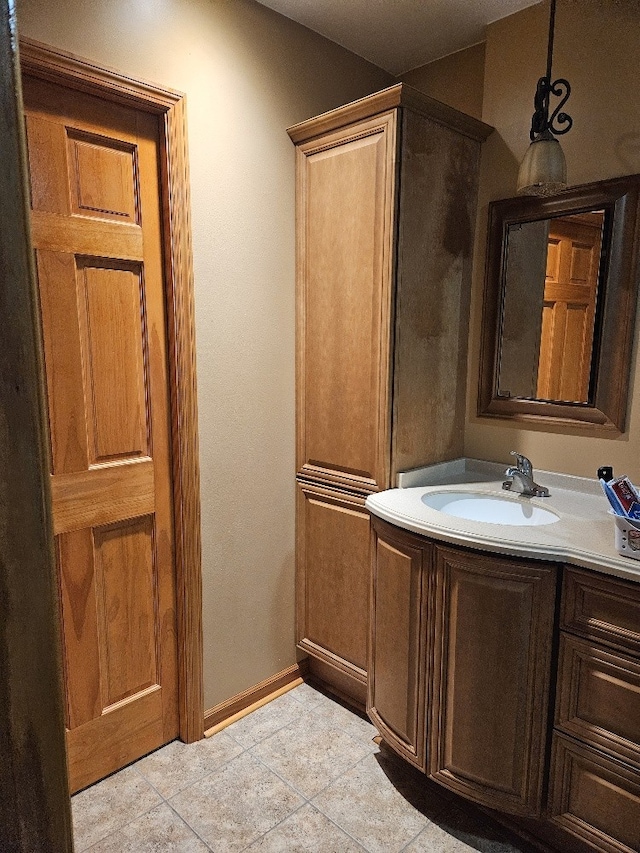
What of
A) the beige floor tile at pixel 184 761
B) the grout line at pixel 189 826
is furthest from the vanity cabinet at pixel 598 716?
the beige floor tile at pixel 184 761

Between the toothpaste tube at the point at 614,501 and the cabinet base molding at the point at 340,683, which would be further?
the cabinet base molding at the point at 340,683

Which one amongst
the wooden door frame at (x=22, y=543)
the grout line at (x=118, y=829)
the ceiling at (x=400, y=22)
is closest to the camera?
the wooden door frame at (x=22, y=543)

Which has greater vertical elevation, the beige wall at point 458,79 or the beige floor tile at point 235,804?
the beige wall at point 458,79

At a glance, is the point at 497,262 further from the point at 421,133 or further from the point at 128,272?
the point at 128,272

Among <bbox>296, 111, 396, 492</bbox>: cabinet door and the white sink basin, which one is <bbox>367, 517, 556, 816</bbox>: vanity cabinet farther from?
<bbox>296, 111, 396, 492</bbox>: cabinet door

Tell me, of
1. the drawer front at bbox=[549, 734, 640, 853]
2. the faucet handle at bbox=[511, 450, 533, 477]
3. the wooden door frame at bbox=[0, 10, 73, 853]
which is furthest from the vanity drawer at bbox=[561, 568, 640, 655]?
→ the wooden door frame at bbox=[0, 10, 73, 853]

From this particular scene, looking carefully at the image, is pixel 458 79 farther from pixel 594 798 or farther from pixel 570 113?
pixel 594 798

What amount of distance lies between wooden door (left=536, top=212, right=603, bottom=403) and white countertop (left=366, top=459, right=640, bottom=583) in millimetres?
327

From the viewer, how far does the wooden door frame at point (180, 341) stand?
161 cm

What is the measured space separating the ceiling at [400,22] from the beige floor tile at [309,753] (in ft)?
8.57

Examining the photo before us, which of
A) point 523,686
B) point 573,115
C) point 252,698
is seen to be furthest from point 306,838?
point 573,115

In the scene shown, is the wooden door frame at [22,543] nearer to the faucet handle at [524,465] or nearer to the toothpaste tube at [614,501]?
the toothpaste tube at [614,501]

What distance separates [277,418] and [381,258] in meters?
0.73

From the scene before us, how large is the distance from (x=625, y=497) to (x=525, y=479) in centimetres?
51
